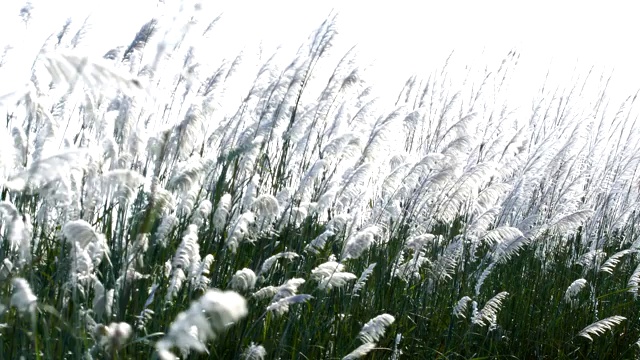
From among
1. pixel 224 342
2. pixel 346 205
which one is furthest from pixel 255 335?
pixel 346 205

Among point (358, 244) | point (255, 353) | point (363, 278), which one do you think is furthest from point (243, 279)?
point (363, 278)

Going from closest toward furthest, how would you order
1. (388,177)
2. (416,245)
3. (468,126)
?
(416,245) < (388,177) < (468,126)

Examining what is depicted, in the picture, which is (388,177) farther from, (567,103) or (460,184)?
(567,103)

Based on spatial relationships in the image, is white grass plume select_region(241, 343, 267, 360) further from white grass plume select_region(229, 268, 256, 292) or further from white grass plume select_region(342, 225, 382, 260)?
white grass plume select_region(342, 225, 382, 260)

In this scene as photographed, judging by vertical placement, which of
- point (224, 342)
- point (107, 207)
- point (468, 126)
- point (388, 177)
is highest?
point (468, 126)

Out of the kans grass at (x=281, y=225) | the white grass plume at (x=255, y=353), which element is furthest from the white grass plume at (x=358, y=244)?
the white grass plume at (x=255, y=353)

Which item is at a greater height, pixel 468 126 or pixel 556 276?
pixel 468 126

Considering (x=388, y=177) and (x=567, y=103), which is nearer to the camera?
(x=388, y=177)

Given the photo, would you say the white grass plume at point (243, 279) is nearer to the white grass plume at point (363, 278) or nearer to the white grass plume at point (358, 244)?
the white grass plume at point (358, 244)

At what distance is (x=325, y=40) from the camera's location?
3.55 meters

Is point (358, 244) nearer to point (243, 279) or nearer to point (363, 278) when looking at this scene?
point (363, 278)

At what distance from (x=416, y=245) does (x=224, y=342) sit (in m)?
1.15

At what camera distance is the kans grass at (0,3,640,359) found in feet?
7.53

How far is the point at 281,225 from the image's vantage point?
3.14 m
